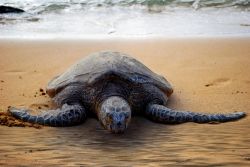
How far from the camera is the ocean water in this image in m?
9.06

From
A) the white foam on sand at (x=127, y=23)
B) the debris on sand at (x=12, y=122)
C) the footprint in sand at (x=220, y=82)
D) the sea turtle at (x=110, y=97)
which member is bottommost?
the debris on sand at (x=12, y=122)

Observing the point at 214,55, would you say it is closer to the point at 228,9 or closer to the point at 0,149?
the point at 0,149

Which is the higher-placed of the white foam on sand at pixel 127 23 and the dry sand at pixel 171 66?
the white foam on sand at pixel 127 23

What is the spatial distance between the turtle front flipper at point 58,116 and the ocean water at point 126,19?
502 cm

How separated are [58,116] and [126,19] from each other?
24.6 ft

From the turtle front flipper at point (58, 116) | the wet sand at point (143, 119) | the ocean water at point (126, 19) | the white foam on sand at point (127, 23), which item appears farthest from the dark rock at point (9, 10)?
the turtle front flipper at point (58, 116)

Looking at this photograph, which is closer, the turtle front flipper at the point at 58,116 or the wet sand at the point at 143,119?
the wet sand at the point at 143,119

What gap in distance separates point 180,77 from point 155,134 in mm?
2173

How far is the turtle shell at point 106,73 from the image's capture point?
4027 millimetres

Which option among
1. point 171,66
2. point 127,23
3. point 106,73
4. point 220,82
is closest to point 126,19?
point 127,23

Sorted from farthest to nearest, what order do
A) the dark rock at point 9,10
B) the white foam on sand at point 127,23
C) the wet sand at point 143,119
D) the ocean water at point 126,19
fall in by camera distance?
the dark rock at point 9,10 < the ocean water at point 126,19 < the white foam on sand at point 127,23 < the wet sand at point 143,119

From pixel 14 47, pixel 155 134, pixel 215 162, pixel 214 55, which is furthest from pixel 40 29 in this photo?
pixel 215 162

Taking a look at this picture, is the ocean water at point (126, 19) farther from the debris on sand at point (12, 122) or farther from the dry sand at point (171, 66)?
the debris on sand at point (12, 122)

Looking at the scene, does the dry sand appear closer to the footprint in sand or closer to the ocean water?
the footprint in sand
